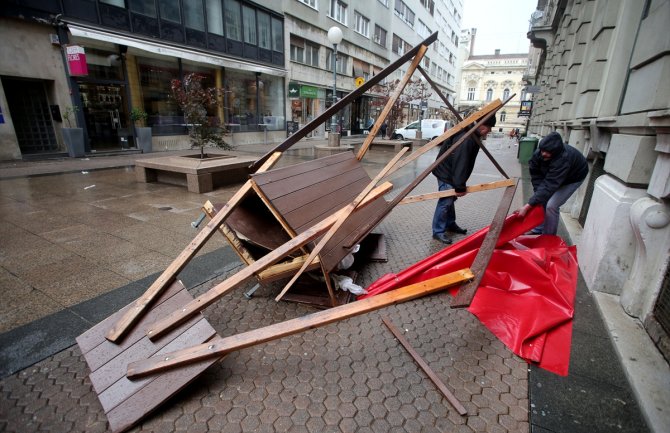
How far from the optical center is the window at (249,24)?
62.0ft

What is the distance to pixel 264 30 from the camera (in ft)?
67.2

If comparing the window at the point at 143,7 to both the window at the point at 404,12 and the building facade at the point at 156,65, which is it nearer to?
the building facade at the point at 156,65

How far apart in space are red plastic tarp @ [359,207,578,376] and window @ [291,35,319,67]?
75.7ft

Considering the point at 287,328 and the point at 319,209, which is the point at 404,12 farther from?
the point at 287,328

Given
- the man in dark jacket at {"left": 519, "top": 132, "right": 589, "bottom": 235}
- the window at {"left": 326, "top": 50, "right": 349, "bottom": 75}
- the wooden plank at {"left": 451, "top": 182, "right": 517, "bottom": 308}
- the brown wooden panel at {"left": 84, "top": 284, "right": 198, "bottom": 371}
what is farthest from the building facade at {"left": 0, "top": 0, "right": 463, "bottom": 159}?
the wooden plank at {"left": 451, "top": 182, "right": 517, "bottom": 308}

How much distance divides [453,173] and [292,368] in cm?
342

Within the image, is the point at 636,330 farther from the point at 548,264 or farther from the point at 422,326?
the point at 422,326

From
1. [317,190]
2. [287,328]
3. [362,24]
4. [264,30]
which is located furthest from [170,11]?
[362,24]

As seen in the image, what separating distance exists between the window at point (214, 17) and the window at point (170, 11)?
1.72m

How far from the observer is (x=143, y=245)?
4309mm

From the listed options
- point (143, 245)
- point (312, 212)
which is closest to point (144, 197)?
point (143, 245)

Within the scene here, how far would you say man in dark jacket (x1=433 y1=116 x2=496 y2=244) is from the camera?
4.30 m

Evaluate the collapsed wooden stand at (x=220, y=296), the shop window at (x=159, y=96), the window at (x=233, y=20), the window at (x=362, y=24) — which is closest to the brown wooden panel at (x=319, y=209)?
the collapsed wooden stand at (x=220, y=296)

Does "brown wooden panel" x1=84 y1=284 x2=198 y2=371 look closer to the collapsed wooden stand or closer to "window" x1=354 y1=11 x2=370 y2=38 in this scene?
the collapsed wooden stand
